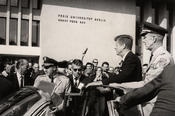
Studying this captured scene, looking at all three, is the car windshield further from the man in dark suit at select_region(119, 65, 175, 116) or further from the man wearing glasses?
the man wearing glasses

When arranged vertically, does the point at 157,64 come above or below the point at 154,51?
below

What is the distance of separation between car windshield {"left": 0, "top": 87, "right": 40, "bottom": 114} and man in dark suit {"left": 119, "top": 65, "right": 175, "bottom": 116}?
134 cm

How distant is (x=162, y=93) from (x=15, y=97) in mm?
1751

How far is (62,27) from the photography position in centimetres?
2800

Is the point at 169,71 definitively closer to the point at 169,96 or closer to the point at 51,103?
the point at 169,96

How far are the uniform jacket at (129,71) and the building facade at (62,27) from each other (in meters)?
22.2

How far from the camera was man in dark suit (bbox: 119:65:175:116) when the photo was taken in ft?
9.22

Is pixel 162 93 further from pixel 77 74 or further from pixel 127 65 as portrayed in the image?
pixel 77 74

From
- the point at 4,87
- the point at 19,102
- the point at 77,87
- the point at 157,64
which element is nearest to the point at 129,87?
the point at 157,64

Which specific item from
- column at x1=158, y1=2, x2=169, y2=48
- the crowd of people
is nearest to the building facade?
column at x1=158, y1=2, x2=169, y2=48

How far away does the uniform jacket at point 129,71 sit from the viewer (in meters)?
5.64

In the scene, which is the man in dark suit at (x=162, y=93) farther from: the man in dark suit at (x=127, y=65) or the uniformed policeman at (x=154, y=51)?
the man in dark suit at (x=127, y=65)

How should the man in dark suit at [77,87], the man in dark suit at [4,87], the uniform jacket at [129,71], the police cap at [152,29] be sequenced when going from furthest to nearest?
the man in dark suit at [77,87]
the uniform jacket at [129,71]
the police cap at [152,29]
the man in dark suit at [4,87]

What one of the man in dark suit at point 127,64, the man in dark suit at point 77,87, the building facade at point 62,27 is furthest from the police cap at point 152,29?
the building facade at point 62,27
